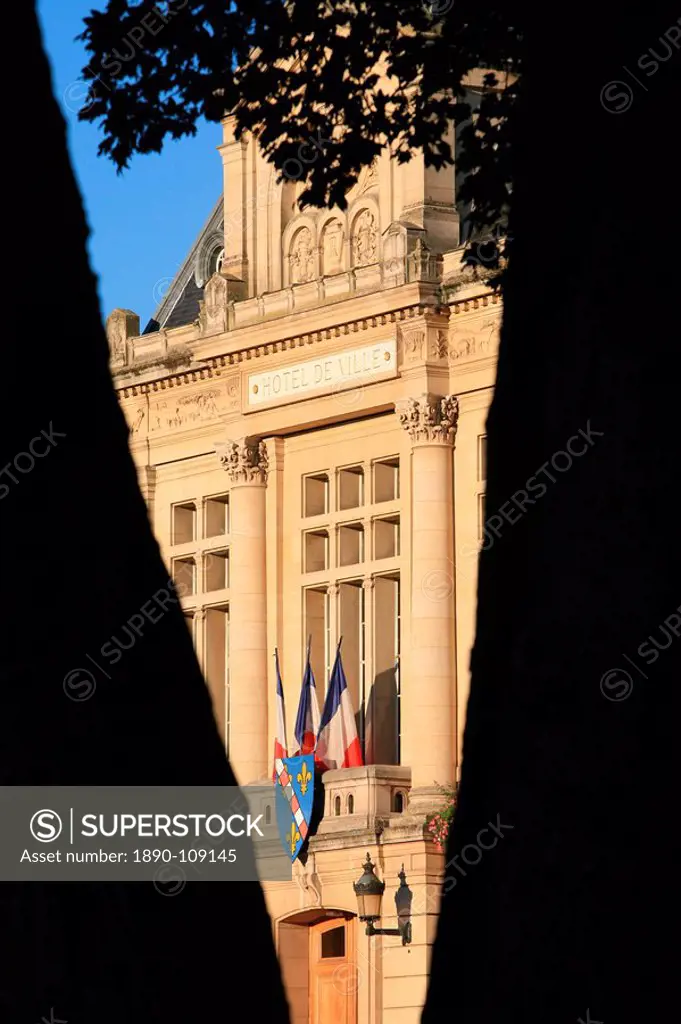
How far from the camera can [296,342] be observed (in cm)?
4556

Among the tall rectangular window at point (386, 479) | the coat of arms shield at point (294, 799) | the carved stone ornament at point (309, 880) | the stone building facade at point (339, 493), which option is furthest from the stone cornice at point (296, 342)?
the carved stone ornament at point (309, 880)

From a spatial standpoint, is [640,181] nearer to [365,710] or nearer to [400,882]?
[400,882]

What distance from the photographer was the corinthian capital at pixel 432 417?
141 ft

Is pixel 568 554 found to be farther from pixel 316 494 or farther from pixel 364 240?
pixel 316 494

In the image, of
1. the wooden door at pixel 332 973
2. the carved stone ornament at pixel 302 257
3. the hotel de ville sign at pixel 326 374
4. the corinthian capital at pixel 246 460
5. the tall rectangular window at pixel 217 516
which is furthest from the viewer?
the tall rectangular window at pixel 217 516

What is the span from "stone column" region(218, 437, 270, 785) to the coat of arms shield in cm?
231

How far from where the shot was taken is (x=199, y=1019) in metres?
7.42

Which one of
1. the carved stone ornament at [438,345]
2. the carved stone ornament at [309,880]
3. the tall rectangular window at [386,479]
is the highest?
the carved stone ornament at [438,345]

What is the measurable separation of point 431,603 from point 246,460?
6822 mm

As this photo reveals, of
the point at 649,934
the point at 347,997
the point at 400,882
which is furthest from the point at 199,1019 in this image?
the point at 347,997

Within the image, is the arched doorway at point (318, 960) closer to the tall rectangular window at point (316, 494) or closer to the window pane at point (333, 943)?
the window pane at point (333, 943)

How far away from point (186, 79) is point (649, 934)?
10300mm

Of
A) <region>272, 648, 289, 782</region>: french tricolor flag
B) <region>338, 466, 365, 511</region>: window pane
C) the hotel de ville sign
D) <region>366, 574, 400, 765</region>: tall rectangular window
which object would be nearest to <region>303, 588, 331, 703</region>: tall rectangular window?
<region>272, 648, 289, 782</region>: french tricolor flag

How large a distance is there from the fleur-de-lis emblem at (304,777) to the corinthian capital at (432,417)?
6601 millimetres
